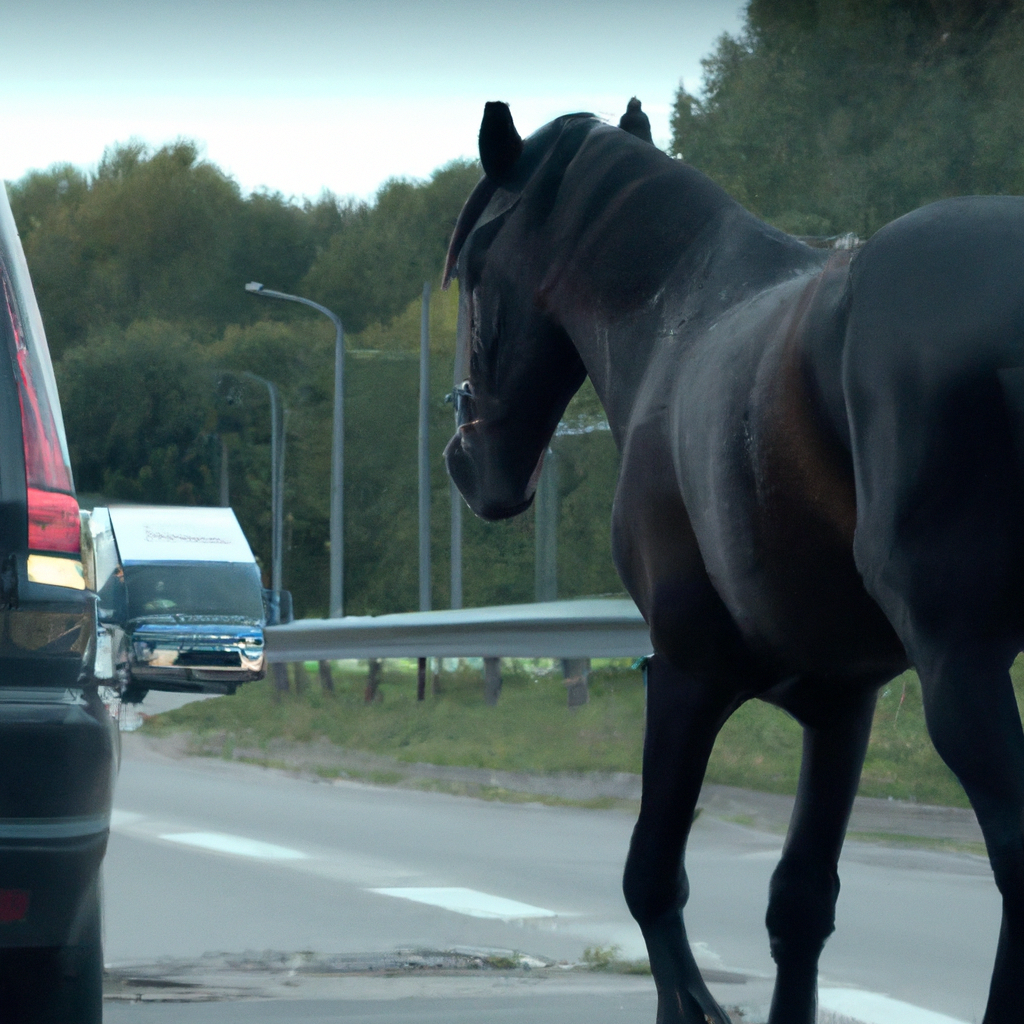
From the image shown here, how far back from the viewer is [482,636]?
1263 centimetres

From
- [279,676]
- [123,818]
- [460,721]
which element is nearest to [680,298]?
[123,818]

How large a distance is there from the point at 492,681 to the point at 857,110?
23.2 metres

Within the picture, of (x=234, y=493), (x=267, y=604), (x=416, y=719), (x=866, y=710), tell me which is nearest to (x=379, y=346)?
(x=234, y=493)

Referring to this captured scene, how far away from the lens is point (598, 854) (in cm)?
800

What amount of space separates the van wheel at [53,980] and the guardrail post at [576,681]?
9368 mm

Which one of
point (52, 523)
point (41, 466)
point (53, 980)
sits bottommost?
point (53, 980)

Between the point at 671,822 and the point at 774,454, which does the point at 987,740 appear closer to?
the point at 774,454

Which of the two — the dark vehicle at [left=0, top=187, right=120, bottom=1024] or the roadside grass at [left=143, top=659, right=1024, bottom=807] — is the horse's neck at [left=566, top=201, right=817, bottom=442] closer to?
the dark vehicle at [left=0, top=187, right=120, bottom=1024]

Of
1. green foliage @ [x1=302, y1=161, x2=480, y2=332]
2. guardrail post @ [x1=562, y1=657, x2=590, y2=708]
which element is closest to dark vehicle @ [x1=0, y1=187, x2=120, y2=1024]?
guardrail post @ [x1=562, y1=657, x2=590, y2=708]

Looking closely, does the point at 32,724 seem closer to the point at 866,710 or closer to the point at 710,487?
the point at 710,487

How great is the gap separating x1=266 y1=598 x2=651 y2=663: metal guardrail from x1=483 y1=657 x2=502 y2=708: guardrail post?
43 centimetres

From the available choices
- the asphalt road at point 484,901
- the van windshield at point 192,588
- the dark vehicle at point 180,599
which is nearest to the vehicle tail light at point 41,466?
the asphalt road at point 484,901

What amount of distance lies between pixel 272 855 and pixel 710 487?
521cm

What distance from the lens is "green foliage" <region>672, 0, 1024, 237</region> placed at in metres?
31.0
